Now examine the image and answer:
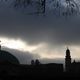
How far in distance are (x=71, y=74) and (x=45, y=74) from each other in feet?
1.30

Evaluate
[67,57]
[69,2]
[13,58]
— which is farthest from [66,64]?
[69,2]

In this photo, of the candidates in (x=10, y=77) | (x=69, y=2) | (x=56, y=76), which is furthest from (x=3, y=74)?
(x=69, y=2)

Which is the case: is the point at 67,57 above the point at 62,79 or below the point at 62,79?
above

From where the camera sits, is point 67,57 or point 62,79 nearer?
point 62,79

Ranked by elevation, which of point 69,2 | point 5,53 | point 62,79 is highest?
point 5,53

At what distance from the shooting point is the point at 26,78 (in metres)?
4.48

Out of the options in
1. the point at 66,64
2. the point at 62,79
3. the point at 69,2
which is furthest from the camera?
the point at 66,64

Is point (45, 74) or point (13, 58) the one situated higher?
point (13, 58)

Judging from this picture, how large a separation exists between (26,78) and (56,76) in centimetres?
44

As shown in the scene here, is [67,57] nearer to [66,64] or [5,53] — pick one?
[66,64]

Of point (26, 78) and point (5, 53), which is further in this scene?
point (5, 53)

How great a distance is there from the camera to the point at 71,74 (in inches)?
182

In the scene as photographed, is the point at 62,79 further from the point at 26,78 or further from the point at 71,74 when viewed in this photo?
the point at 26,78

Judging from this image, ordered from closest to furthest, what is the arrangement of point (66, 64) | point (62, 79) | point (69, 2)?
point (62, 79) → point (69, 2) → point (66, 64)
